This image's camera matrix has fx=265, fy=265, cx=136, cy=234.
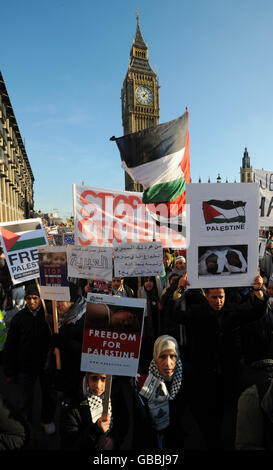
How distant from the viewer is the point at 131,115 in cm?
6325

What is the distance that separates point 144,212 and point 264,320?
2.47 meters

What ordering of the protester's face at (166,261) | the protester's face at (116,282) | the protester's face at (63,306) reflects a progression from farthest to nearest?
the protester's face at (166,261) < the protester's face at (116,282) < the protester's face at (63,306)

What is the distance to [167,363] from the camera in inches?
81.0

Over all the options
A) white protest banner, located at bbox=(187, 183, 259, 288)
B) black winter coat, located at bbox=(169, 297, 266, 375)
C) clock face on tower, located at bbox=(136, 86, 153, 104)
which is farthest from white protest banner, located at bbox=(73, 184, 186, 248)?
clock face on tower, located at bbox=(136, 86, 153, 104)

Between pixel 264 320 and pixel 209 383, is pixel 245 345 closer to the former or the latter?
pixel 264 320

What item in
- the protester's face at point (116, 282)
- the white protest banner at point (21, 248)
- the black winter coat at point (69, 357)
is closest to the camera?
the black winter coat at point (69, 357)

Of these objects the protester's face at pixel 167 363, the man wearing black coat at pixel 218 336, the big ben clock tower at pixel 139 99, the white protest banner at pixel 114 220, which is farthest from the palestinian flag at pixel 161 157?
the big ben clock tower at pixel 139 99

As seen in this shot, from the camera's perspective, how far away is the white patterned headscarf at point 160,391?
1.98 meters

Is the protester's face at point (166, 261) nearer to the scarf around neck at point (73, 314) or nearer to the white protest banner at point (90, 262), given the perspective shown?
the white protest banner at point (90, 262)

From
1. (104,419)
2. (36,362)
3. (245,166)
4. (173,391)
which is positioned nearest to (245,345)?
(173,391)

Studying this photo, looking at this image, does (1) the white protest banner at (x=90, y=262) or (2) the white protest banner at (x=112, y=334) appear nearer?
(2) the white protest banner at (x=112, y=334)

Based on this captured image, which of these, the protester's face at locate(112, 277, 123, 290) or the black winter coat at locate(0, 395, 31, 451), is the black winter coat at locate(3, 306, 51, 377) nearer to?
the black winter coat at locate(0, 395, 31, 451)

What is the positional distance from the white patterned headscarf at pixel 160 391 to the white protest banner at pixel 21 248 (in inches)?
79.2

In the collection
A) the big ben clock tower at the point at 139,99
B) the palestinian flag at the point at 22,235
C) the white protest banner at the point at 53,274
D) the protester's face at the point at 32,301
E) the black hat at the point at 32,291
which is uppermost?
the big ben clock tower at the point at 139,99
